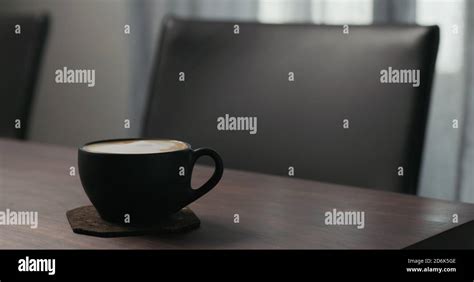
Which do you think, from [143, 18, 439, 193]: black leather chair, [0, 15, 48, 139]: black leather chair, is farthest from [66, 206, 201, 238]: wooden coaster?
[0, 15, 48, 139]: black leather chair

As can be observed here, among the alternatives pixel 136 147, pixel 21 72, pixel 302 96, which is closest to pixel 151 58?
pixel 21 72

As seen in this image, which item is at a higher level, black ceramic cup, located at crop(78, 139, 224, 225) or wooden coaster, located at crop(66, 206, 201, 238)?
black ceramic cup, located at crop(78, 139, 224, 225)

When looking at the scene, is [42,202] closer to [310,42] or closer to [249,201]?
[249,201]

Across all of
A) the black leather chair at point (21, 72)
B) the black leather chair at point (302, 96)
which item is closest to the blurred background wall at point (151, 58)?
the black leather chair at point (302, 96)

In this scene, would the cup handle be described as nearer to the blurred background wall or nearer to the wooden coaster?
the wooden coaster

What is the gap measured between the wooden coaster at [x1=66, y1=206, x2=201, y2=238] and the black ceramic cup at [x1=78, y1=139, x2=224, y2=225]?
1cm

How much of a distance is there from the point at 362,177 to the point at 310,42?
0.23 metres

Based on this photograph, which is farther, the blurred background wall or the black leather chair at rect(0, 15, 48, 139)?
the blurred background wall

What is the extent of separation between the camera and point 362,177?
112 centimetres

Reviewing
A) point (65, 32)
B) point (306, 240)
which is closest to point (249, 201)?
point (306, 240)

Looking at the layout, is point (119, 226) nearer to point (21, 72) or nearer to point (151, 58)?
point (21, 72)

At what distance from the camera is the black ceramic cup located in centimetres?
70

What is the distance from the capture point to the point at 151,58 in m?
2.52
